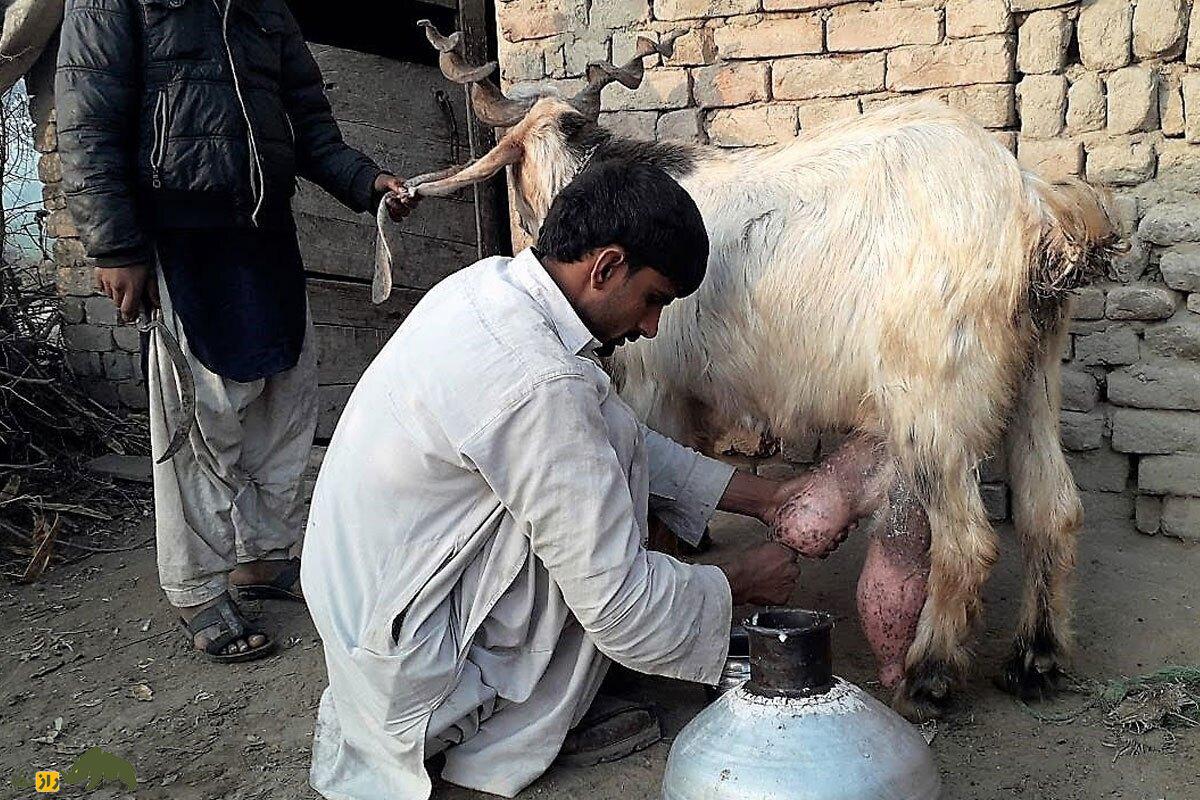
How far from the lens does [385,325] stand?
600 centimetres

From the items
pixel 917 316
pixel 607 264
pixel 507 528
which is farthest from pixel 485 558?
pixel 917 316

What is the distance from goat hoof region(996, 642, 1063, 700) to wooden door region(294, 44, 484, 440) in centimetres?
396

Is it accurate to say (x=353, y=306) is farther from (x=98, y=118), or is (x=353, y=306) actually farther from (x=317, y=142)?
(x=98, y=118)

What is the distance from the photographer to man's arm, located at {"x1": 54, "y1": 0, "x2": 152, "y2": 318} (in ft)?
10.2

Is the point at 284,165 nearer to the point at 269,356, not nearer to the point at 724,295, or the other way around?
the point at 269,356

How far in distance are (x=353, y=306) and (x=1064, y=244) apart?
415 centimetres

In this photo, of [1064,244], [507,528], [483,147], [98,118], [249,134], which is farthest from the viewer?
[483,147]

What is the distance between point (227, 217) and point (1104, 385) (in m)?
3.14

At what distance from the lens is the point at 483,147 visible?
601 cm

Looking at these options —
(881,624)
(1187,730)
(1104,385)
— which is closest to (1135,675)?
(1187,730)

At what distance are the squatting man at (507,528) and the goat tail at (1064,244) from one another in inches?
34.6

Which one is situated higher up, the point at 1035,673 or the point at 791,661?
the point at 791,661

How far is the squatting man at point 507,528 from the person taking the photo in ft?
→ 7.10

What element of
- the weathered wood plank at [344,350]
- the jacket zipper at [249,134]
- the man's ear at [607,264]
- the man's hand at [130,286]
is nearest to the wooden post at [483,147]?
the weathered wood plank at [344,350]
